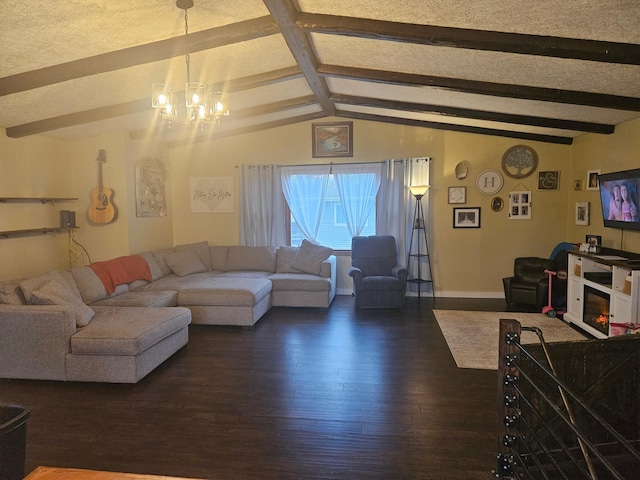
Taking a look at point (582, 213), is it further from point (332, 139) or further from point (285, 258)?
point (285, 258)

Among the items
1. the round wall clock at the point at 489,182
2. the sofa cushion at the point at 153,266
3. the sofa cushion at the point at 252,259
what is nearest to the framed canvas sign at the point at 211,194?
the sofa cushion at the point at 252,259

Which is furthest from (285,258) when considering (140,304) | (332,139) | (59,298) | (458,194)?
(59,298)

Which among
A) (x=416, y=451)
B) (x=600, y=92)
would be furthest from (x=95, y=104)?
(x=600, y=92)

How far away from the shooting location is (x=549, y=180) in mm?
5988

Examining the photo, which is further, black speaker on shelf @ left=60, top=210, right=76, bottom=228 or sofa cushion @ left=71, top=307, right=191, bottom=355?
black speaker on shelf @ left=60, top=210, right=76, bottom=228

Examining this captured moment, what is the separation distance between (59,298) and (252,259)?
3.01 m

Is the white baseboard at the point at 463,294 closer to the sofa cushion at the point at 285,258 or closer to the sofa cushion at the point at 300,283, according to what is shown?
the sofa cushion at the point at 300,283

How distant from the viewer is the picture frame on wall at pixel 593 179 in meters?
5.11

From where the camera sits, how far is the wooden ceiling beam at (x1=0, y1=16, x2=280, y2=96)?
302 centimetres

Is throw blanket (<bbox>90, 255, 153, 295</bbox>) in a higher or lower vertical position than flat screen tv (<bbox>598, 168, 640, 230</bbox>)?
lower

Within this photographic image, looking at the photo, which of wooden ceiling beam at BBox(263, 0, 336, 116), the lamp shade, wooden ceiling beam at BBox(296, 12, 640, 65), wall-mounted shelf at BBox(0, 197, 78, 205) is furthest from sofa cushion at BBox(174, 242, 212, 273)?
wooden ceiling beam at BBox(296, 12, 640, 65)

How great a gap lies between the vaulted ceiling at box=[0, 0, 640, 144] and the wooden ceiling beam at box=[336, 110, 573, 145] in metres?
0.86

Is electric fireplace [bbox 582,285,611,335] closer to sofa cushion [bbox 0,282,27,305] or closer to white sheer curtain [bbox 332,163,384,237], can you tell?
white sheer curtain [bbox 332,163,384,237]

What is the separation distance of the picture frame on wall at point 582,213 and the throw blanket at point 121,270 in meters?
5.93
